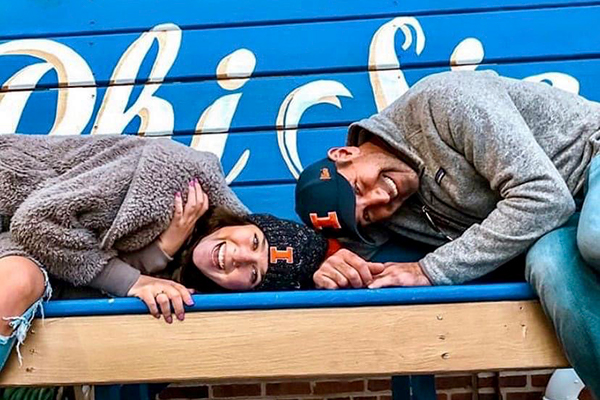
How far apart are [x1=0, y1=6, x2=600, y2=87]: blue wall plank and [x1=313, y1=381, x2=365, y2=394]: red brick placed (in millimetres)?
1031

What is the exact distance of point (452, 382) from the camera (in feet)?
7.94

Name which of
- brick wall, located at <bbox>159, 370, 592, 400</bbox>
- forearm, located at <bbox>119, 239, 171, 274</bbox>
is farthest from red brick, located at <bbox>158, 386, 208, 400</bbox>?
forearm, located at <bbox>119, 239, 171, 274</bbox>

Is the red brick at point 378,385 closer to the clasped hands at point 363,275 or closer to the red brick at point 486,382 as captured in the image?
the red brick at point 486,382

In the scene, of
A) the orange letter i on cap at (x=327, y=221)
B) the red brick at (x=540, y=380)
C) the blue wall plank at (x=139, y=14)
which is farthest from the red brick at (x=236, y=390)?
the orange letter i on cap at (x=327, y=221)

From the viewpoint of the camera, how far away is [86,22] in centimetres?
199

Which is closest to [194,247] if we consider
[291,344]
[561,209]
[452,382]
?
[291,344]

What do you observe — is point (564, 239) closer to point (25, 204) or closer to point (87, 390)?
point (25, 204)

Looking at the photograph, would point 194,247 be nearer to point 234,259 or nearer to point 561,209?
point 234,259

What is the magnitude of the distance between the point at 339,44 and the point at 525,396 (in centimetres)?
127

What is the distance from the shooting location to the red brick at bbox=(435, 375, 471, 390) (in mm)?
2418

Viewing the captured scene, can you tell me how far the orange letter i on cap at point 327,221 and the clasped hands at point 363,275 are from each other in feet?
0.29

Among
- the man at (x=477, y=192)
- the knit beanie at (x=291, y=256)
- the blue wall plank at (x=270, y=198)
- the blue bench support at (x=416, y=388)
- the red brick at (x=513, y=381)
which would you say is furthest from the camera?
the red brick at (x=513, y=381)

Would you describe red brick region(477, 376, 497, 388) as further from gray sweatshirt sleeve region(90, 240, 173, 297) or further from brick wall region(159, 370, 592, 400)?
gray sweatshirt sleeve region(90, 240, 173, 297)

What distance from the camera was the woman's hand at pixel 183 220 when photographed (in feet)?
4.16
